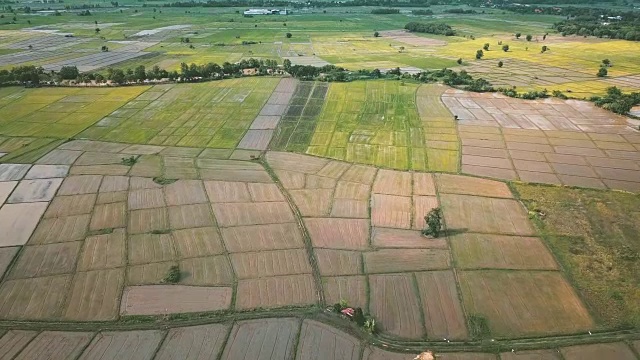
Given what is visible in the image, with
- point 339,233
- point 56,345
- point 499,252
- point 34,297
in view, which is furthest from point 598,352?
point 34,297

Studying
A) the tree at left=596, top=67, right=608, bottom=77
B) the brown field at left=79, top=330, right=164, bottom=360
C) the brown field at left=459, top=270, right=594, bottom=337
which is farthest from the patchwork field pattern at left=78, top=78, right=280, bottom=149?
the tree at left=596, top=67, right=608, bottom=77

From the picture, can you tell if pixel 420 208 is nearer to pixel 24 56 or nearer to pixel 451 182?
pixel 451 182

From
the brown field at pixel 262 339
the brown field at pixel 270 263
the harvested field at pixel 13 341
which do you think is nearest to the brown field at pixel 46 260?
the harvested field at pixel 13 341

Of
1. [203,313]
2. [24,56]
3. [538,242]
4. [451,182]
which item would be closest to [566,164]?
[451,182]

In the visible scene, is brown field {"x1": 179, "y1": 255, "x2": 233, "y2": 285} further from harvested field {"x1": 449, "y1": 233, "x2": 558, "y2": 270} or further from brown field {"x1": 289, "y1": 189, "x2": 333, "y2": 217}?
harvested field {"x1": 449, "y1": 233, "x2": 558, "y2": 270}

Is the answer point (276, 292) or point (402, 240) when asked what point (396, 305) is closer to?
point (402, 240)
